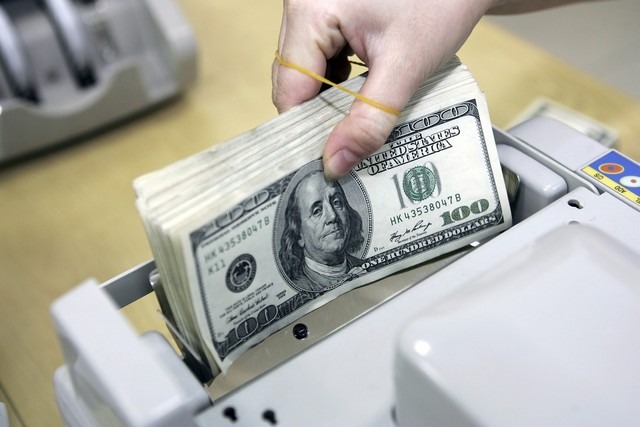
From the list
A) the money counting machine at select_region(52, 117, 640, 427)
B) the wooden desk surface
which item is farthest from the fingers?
the wooden desk surface

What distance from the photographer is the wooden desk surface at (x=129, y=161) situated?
0.67 metres

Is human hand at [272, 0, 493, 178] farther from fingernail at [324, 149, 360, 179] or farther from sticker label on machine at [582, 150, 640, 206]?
sticker label on machine at [582, 150, 640, 206]

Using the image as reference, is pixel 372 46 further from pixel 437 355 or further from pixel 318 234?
pixel 437 355

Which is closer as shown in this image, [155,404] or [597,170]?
[155,404]

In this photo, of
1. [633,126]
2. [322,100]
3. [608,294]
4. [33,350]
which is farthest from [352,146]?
[633,126]

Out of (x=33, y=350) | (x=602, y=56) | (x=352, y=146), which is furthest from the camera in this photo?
(x=602, y=56)

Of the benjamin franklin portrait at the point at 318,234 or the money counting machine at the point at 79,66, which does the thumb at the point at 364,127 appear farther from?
the money counting machine at the point at 79,66

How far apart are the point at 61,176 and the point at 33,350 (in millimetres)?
250

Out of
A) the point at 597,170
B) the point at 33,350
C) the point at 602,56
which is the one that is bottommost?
the point at 602,56

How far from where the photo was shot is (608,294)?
316 mm

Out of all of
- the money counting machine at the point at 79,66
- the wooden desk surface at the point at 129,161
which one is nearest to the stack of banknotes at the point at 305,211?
the wooden desk surface at the point at 129,161

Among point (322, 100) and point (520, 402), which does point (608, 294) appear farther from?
point (322, 100)

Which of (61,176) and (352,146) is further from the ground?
→ (352,146)

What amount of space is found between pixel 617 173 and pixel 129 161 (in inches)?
22.4
